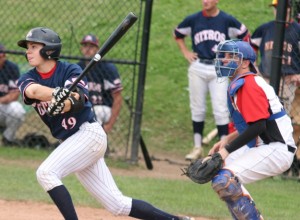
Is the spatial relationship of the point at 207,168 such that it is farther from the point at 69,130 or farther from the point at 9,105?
the point at 9,105

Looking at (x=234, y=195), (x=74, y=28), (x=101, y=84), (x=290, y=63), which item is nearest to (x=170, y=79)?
(x=74, y=28)

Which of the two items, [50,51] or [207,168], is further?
[50,51]

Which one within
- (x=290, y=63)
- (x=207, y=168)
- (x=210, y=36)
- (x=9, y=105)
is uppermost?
(x=207, y=168)

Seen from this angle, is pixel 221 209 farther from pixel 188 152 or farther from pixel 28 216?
pixel 188 152

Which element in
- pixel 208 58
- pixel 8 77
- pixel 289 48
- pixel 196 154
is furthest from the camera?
pixel 8 77

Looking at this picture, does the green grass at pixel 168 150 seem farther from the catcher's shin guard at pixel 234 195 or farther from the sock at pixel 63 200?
the sock at pixel 63 200

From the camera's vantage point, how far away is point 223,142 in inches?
237

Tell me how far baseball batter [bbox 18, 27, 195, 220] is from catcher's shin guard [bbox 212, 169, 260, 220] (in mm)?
530

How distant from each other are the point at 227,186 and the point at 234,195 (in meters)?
0.10

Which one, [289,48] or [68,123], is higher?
[68,123]

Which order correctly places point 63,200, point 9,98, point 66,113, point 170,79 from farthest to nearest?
point 170,79, point 9,98, point 66,113, point 63,200

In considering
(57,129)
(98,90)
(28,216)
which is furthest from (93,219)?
(98,90)

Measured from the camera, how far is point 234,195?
5.47m

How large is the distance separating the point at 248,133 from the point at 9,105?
5.17 meters
